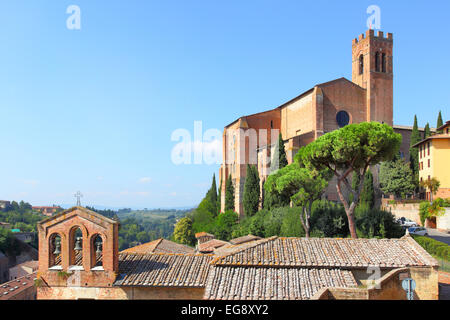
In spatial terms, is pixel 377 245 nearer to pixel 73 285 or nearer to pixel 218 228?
pixel 73 285

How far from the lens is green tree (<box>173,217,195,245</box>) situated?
49031 millimetres

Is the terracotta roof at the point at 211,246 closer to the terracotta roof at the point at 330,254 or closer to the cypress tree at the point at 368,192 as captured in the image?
the cypress tree at the point at 368,192

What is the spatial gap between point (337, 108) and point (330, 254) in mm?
32939

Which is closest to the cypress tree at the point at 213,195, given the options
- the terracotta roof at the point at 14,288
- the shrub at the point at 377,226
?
the terracotta roof at the point at 14,288

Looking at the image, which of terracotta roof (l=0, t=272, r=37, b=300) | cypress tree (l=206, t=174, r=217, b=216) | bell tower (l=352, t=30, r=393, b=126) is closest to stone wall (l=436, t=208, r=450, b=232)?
bell tower (l=352, t=30, r=393, b=126)

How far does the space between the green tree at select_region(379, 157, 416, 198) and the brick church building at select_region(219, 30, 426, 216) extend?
53.2 inches

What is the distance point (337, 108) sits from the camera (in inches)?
1692

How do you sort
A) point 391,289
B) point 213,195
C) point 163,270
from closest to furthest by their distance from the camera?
point 391,289 < point 163,270 < point 213,195

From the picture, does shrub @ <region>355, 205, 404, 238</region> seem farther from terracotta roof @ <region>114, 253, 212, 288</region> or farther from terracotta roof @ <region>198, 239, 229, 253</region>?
terracotta roof @ <region>114, 253, 212, 288</region>

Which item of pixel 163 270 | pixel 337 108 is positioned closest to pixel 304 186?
pixel 163 270

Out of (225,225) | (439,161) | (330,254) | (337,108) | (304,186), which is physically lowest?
(225,225)

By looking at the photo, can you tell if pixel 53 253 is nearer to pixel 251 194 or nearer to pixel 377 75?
pixel 251 194

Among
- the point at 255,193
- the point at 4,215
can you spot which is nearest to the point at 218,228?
the point at 255,193
